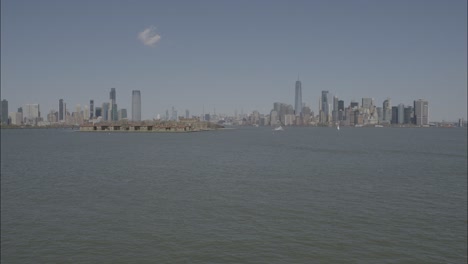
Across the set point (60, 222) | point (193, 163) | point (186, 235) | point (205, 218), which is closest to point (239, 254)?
point (186, 235)

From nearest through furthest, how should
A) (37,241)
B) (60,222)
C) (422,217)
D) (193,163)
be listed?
1. (37,241)
2. (60,222)
3. (422,217)
4. (193,163)

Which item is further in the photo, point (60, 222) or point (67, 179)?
point (67, 179)

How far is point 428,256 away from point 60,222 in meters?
21.6

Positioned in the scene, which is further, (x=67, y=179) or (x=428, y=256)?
(x=67, y=179)

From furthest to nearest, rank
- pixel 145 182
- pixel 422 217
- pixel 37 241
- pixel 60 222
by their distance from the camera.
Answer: pixel 145 182 → pixel 422 217 → pixel 60 222 → pixel 37 241

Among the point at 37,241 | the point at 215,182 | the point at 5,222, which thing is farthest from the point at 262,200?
the point at 5,222

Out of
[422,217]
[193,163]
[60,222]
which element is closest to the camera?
[60,222]

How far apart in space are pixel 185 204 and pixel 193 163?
95.1 ft

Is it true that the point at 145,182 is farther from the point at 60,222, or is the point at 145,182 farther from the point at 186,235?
the point at 186,235

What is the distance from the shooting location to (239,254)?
727 inches

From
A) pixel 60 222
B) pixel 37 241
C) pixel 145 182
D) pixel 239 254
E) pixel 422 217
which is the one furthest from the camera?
pixel 145 182

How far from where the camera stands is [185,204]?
28141 millimetres

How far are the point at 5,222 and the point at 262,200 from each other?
59.3 feet

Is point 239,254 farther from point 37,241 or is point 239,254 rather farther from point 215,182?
point 215,182
